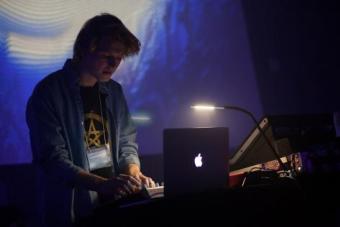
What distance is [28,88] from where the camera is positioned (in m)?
2.79

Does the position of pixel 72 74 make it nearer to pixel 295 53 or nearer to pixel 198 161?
pixel 198 161

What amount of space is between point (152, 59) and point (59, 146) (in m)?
1.69

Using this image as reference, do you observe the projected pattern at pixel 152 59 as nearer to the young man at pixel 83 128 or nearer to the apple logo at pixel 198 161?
the young man at pixel 83 128

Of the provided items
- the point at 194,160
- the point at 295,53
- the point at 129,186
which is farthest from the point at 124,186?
the point at 295,53

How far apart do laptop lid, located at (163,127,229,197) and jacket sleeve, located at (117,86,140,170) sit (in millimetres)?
691

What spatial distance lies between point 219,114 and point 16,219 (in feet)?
6.59

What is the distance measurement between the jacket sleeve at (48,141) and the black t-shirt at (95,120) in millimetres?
159

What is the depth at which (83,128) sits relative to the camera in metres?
2.02

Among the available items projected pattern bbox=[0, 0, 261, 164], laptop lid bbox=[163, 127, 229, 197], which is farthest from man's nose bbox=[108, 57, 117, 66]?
projected pattern bbox=[0, 0, 261, 164]

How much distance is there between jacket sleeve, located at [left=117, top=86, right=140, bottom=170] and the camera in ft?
7.23

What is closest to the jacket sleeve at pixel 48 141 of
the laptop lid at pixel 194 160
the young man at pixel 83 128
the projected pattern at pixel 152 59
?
the young man at pixel 83 128

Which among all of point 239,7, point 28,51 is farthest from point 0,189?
point 239,7

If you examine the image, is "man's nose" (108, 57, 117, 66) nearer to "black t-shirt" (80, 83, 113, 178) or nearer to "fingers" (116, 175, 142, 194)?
"black t-shirt" (80, 83, 113, 178)

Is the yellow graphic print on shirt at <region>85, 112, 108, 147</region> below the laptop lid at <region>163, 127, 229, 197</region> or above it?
above
